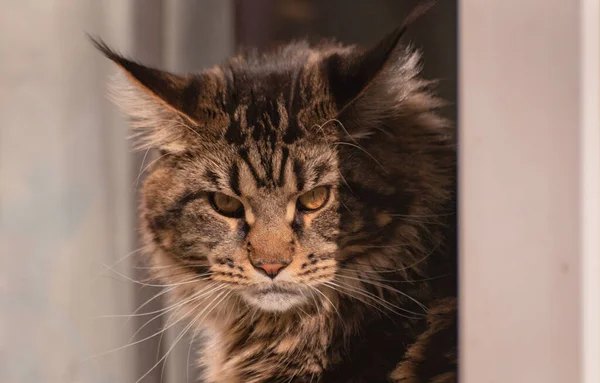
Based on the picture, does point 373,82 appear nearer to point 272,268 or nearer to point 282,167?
point 282,167

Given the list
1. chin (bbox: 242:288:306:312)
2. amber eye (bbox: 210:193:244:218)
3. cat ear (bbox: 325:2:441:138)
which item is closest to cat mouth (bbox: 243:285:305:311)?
chin (bbox: 242:288:306:312)

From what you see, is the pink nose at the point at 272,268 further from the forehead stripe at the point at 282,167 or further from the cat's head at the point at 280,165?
the forehead stripe at the point at 282,167

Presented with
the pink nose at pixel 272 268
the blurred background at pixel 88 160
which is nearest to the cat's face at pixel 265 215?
the pink nose at pixel 272 268

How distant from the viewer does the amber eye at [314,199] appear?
1.02 meters

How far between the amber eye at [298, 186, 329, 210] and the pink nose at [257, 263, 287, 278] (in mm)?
104

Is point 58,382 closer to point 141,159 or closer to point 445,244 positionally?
point 141,159

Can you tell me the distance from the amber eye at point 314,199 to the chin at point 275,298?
0.15 metres

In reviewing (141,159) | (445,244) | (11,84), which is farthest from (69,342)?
(445,244)

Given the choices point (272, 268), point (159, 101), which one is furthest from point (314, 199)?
point (159, 101)

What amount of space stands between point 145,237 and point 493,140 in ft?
2.47

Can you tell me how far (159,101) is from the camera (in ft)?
3.43

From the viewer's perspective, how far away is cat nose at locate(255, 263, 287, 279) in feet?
3.23

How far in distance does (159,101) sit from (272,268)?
343 millimetres

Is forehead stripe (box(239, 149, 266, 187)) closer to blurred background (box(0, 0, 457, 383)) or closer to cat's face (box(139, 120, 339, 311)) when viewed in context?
cat's face (box(139, 120, 339, 311))
